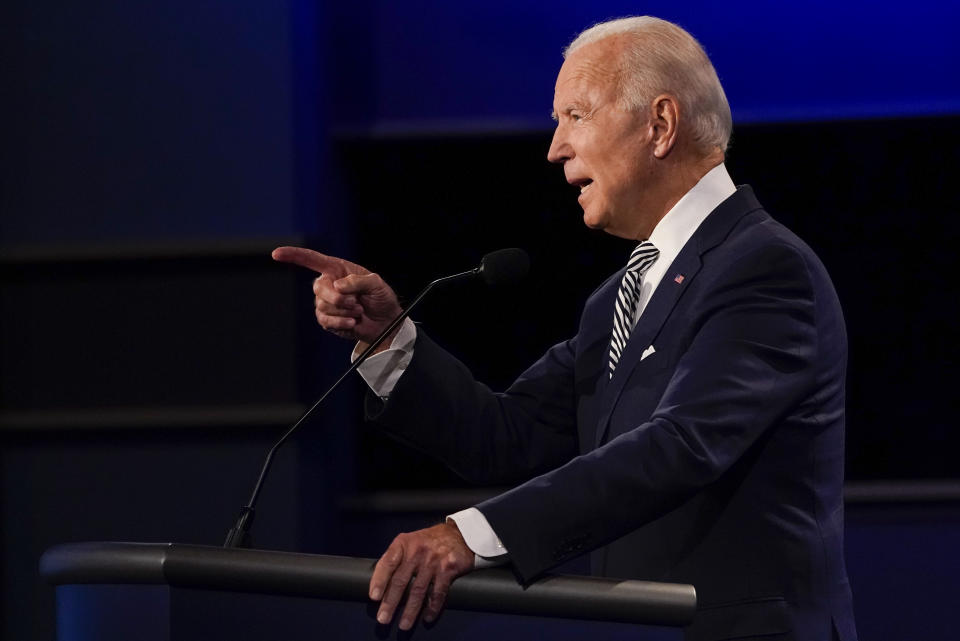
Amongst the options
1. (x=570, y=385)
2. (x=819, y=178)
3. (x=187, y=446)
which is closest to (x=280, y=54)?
(x=187, y=446)

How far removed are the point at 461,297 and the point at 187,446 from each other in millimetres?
A: 803

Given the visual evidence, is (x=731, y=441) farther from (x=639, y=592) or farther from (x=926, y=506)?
(x=926, y=506)

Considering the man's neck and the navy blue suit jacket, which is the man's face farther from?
the navy blue suit jacket

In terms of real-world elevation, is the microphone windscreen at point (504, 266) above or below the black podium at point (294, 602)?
above

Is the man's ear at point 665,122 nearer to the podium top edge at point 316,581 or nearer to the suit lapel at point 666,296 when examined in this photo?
the suit lapel at point 666,296

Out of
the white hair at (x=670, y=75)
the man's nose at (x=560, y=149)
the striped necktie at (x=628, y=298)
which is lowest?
the striped necktie at (x=628, y=298)

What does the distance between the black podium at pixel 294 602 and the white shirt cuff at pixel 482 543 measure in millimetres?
41

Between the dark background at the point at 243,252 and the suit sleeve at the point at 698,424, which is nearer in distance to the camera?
the suit sleeve at the point at 698,424

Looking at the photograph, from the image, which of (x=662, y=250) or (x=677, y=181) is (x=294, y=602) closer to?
(x=662, y=250)

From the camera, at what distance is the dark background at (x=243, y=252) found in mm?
3197

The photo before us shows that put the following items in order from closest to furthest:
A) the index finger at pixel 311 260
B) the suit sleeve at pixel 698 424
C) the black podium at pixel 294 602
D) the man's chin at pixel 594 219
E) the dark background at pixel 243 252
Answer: the black podium at pixel 294 602, the suit sleeve at pixel 698 424, the index finger at pixel 311 260, the man's chin at pixel 594 219, the dark background at pixel 243 252

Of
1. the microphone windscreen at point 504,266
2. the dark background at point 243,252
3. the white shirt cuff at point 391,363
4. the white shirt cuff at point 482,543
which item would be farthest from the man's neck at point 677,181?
the dark background at point 243,252

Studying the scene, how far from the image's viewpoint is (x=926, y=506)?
316cm

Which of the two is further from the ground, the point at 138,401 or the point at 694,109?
the point at 694,109
